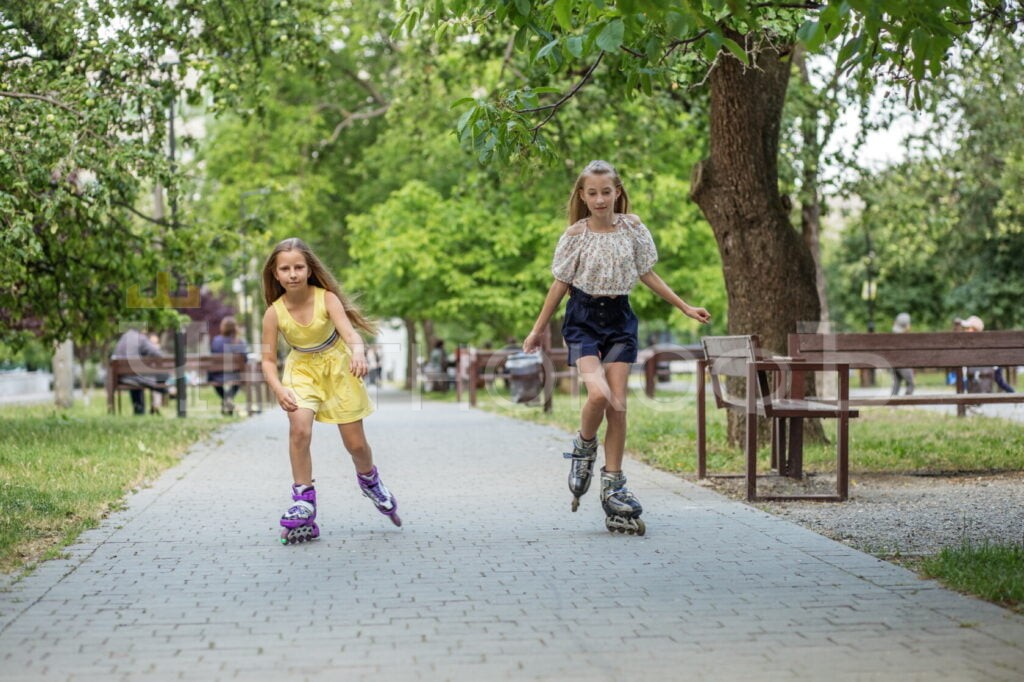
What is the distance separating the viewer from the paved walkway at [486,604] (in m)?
4.36

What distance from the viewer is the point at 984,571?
5711 mm

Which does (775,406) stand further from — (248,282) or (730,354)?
(248,282)

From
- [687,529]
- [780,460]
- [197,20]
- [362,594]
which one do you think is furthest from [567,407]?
[362,594]

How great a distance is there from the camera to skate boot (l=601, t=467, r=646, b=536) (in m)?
7.17

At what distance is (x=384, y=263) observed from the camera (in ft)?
107

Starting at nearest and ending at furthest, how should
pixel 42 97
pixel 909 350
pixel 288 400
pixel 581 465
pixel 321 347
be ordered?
pixel 288 400, pixel 321 347, pixel 581 465, pixel 909 350, pixel 42 97

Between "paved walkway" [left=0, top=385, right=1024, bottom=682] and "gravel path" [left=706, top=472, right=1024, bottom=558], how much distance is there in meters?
0.27

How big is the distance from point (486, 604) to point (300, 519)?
197 centimetres

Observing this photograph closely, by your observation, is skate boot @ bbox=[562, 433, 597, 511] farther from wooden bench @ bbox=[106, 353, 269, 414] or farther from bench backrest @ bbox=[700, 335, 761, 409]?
wooden bench @ bbox=[106, 353, 269, 414]

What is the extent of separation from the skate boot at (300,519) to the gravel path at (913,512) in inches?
110

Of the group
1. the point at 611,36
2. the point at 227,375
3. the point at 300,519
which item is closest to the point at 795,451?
the point at 300,519

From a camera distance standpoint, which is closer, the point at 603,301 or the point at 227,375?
the point at 603,301

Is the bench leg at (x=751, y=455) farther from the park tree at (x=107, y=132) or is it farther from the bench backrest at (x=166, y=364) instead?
the bench backrest at (x=166, y=364)

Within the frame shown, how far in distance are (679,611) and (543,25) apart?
126 inches
